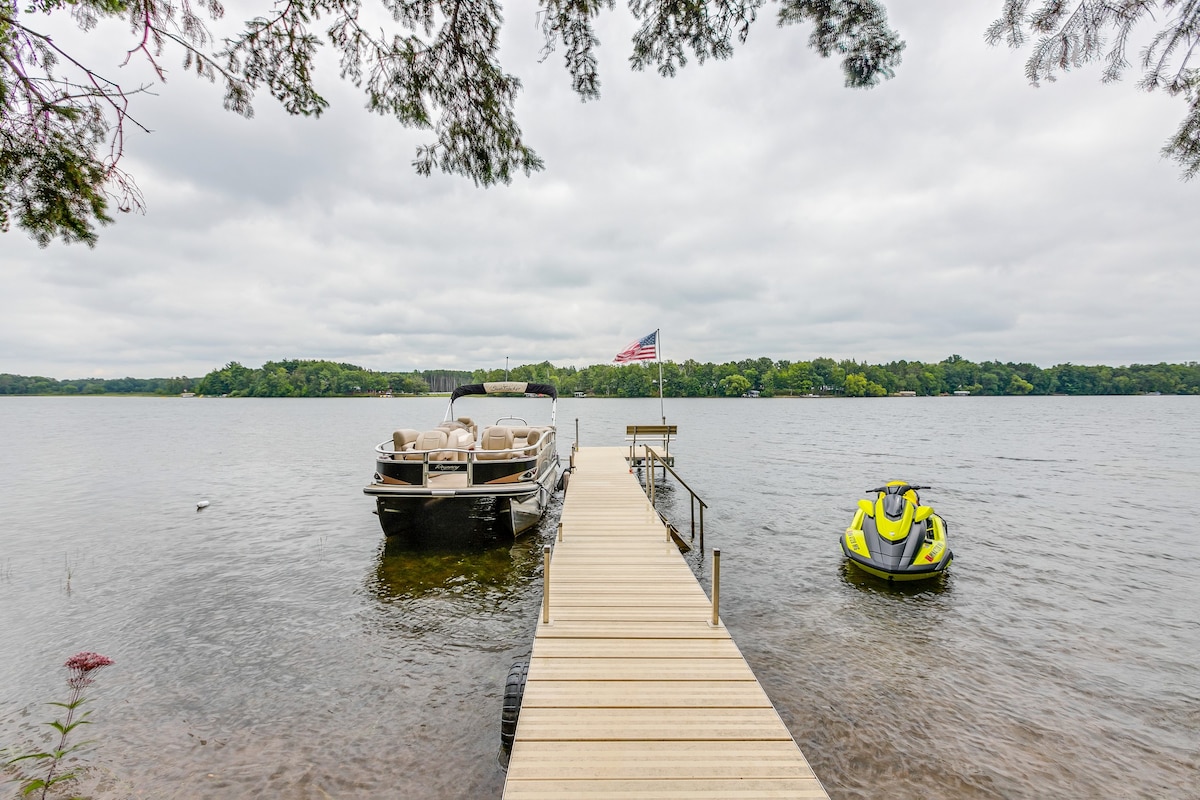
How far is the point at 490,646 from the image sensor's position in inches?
279

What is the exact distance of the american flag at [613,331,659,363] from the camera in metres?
18.0

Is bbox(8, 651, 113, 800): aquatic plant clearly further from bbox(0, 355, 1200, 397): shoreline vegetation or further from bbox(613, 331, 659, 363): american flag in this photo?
bbox(0, 355, 1200, 397): shoreline vegetation

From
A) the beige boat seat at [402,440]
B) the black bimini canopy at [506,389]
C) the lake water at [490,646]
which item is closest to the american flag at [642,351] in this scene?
the black bimini canopy at [506,389]

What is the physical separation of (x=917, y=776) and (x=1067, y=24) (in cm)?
601

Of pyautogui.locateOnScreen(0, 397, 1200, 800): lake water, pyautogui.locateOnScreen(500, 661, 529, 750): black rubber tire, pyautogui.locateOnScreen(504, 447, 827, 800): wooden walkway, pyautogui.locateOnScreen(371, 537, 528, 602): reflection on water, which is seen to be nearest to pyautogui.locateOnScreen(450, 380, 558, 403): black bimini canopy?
pyautogui.locateOnScreen(0, 397, 1200, 800): lake water

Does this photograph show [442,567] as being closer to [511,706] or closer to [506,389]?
[506,389]

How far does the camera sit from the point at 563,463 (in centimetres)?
2566

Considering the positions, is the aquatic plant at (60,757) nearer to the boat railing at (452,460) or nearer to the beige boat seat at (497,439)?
the boat railing at (452,460)

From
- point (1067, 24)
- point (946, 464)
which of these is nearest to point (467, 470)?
point (1067, 24)

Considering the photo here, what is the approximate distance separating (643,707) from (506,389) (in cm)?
1126

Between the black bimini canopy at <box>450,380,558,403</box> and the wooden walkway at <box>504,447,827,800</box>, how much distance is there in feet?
26.1

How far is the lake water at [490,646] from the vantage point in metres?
4.83

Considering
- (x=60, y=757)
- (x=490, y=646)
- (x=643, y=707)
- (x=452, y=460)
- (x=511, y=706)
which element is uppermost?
(x=452, y=460)

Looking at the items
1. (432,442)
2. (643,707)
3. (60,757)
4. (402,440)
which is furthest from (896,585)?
(60,757)
